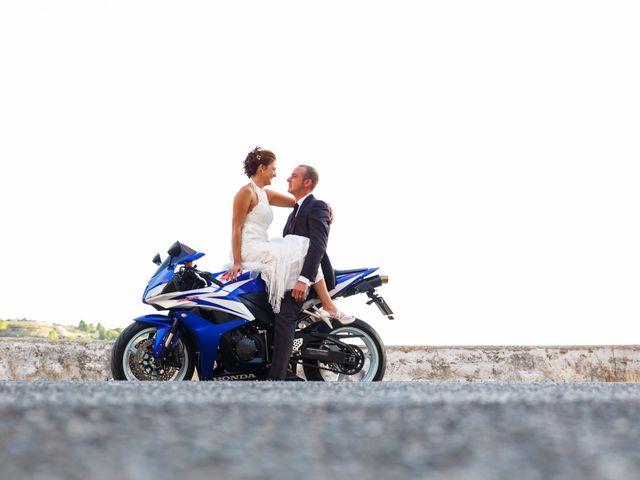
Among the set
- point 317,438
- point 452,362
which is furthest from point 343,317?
point 317,438

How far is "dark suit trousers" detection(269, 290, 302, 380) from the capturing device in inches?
208

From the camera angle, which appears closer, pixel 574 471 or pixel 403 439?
pixel 574 471

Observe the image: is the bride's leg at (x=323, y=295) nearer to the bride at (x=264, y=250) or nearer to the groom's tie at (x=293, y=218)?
the bride at (x=264, y=250)

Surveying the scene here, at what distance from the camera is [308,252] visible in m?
5.51

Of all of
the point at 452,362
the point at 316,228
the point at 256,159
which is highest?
the point at 256,159

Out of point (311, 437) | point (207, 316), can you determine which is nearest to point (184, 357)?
point (207, 316)

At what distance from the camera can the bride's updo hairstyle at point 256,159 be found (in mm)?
5977

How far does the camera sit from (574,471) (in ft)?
3.89

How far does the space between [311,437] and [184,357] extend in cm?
410

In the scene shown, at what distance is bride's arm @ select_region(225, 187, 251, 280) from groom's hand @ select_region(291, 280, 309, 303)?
1.44ft

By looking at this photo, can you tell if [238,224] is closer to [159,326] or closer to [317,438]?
[159,326]

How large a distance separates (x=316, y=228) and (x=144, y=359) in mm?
1508

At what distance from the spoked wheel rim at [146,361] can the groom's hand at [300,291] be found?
840 millimetres

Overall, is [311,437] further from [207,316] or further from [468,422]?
[207,316]
